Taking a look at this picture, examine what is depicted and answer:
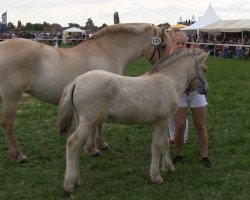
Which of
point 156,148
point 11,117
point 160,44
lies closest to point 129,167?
point 156,148

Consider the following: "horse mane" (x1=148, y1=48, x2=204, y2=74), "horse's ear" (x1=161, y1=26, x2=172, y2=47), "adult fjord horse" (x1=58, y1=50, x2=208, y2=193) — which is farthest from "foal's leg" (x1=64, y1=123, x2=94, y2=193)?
"horse's ear" (x1=161, y1=26, x2=172, y2=47)

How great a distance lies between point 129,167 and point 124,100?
5.07ft

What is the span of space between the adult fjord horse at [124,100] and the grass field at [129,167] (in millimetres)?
322

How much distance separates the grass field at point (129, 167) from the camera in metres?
5.06

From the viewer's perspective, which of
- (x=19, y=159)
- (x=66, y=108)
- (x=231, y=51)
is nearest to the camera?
(x=66, y=108)

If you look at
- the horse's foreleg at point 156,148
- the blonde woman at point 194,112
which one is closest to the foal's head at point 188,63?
the blonde woman at point 194,112

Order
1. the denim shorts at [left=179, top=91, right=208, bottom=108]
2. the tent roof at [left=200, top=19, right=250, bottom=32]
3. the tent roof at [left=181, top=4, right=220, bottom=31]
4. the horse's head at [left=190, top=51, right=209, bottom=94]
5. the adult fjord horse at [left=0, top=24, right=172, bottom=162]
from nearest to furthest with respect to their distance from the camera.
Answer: the horse's head at [left=190, top=51, right=209, bottom=94], the denim shorts at [left=179, top=91, right=208, bottom=108], the adult fjord horse at [left=0, top=24, right=172, bottom=162], the tent roof at [left=200, top=19, right=250, bottom=32], the tent roof at [left=181, top=4, right=220, bottom=31]

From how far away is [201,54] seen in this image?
5535 mm

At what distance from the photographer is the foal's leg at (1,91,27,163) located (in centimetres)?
612

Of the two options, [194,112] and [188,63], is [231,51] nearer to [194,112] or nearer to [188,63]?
[194,112]

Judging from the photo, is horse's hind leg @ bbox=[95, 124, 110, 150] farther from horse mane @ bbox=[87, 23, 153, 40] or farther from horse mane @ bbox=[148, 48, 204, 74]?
horse mane @ bbox=[148, 48, 204, 74]

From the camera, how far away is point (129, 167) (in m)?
6.08

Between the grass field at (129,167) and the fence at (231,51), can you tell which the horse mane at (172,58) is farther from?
the fence at (231,51)

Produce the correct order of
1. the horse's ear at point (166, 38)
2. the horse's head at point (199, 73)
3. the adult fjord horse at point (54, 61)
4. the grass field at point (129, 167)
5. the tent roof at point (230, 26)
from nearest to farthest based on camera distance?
the grass field at point (129, 167) < the horse's head at point (199, 73) < the adult fjord horse at point (54, 61) < the horse's ear at point (166, 38) < the tent roof at point (230, 26)
